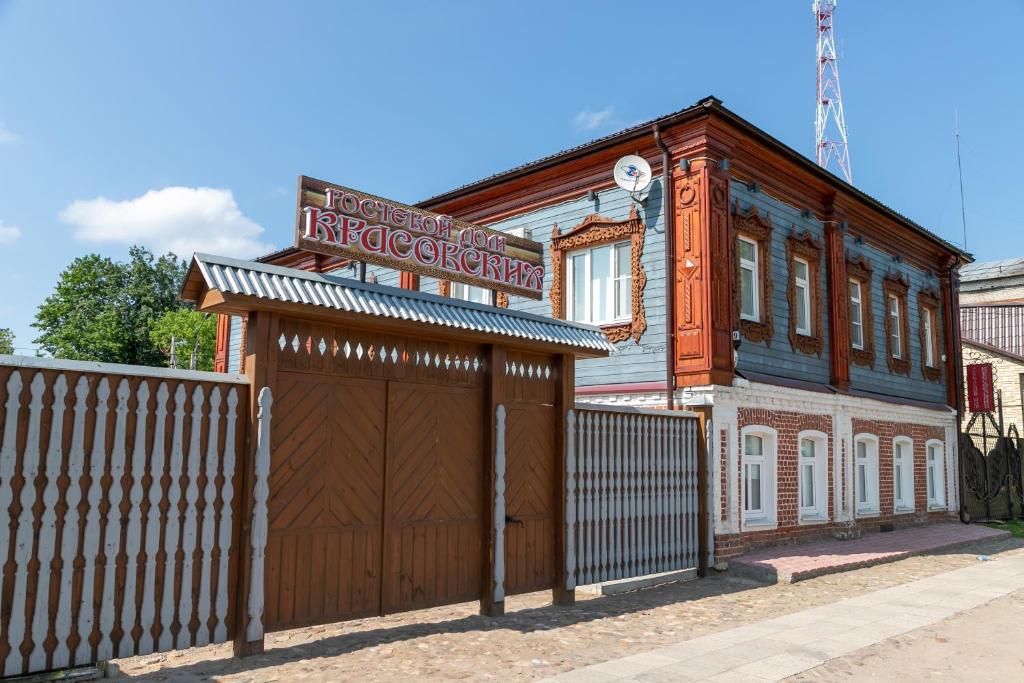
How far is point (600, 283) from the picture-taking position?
14430mm

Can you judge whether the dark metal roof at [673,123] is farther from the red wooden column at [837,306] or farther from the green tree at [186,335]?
the green tree at [186,335]

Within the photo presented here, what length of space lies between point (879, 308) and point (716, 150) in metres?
7.79

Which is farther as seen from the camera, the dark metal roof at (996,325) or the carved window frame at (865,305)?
the dark metal roof at (996,325)

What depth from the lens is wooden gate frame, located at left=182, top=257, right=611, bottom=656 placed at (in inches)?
248

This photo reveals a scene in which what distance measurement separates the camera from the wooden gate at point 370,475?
666cm

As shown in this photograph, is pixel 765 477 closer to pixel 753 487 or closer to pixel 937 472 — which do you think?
pixel 753 487

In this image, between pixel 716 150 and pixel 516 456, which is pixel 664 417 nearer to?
pixel 516 456

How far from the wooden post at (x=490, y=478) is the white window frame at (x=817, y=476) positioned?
8.03 meters

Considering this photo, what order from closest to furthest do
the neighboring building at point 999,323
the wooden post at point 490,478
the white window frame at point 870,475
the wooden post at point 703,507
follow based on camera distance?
the wooden post at point 490,478, the wooden post at point 703,507, the white window frame at point 870,475, the neighboring building at point 999,323

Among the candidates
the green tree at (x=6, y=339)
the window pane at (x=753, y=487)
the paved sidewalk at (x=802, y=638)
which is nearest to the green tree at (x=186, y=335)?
the green tree at (x=6, y=339)

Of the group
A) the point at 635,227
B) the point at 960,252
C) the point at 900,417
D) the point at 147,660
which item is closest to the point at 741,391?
the point at 635,227

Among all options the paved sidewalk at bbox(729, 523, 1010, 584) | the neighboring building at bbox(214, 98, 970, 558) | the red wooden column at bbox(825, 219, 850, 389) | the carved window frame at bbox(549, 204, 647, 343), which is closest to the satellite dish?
the neighboring building at bbox(214, 98, 970, 558)

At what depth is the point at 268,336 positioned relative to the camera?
660 cm

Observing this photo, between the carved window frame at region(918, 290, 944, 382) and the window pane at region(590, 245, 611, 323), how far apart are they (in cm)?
1039
